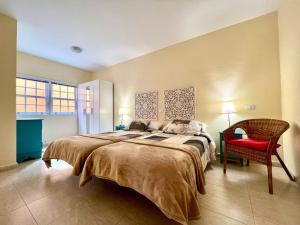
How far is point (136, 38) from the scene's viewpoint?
Result: 333 cm

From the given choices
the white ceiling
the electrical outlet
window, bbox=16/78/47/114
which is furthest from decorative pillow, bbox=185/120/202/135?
window, bbox=16/78/47/114

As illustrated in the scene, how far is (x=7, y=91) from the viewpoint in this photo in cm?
251

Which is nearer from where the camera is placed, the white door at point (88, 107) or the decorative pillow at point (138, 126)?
the decorative pillow at point (138, 126)

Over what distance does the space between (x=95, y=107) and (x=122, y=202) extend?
363cm

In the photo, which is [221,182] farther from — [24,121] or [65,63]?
[65,63]

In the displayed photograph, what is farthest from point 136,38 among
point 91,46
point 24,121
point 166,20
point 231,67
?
point 24,121

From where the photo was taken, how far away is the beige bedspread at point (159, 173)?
3.44 feet

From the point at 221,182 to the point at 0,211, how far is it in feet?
8.41

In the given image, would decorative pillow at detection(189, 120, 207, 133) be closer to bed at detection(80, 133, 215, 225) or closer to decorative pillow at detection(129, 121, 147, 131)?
decorative pillow at detection(129, 121, 147, 131)

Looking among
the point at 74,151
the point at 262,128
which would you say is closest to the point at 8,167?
the point at 74,151

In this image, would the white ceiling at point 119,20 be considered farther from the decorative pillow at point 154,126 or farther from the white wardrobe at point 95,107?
the decorative pillow at point 154,126

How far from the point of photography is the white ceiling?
2.36 metres

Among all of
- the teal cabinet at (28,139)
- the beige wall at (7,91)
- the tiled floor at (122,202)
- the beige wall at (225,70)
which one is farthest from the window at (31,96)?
the beige wall at (225,70)

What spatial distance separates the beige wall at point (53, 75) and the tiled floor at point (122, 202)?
255 cm
